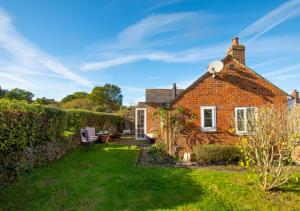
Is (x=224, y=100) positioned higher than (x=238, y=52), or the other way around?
(x=238, y=52)

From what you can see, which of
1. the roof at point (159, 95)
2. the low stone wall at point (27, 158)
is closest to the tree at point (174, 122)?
the low stone wall at point (27, 158)

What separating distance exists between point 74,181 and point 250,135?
282 inches

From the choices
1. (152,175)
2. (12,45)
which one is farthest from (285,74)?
(12,45)

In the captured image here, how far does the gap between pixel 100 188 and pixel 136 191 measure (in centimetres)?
133

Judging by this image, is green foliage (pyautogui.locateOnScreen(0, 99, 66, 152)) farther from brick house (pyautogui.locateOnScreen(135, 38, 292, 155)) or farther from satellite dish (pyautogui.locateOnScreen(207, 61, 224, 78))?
satellite dish (pyautogui.locateOnScreen(207, 61, 224, 78))

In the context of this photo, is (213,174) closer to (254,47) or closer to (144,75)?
(254,47)

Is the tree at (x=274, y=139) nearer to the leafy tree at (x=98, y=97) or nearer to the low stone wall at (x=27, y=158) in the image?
the low stone wall at (x=27, y=158)

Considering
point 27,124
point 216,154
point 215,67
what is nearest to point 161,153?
point 216,154

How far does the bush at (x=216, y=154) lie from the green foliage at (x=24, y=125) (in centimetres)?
809

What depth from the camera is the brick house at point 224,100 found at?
15.2 m

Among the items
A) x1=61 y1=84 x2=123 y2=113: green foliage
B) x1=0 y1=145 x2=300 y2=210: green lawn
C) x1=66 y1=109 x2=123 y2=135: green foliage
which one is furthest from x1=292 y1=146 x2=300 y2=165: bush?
x1=61 y1=84 x2=123 y2=113: green foliage

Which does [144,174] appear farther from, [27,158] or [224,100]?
[224,100]

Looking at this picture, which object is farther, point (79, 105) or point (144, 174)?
point (79, 105)

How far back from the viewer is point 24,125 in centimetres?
1037
